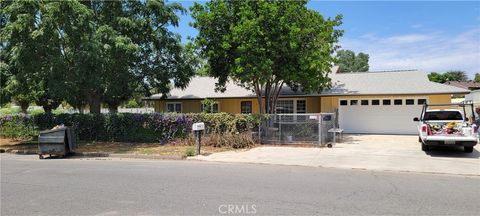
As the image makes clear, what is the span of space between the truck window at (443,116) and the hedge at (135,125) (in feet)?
22.7

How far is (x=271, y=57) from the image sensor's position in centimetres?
1798

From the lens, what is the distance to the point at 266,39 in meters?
17.4

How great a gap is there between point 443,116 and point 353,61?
60.1 m

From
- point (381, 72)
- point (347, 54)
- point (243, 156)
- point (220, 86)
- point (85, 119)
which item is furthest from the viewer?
point (347, 54)

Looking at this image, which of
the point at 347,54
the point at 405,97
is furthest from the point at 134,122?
the point at 347,54

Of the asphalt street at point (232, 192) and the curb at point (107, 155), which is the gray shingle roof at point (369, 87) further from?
the asphalt street at point (232, 192)

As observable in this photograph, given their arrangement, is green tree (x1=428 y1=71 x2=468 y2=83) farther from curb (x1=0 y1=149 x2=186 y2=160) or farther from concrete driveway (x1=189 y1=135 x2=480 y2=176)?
curb (x1=0 y1=149 x2=186 y2=160)

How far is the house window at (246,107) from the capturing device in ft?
82.0

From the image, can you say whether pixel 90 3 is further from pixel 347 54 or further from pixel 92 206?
pixel 347 54

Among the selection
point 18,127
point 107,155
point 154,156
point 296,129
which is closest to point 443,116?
point 296,129

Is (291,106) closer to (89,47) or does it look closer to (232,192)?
(89,47)

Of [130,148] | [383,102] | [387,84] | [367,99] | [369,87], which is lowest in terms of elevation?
[130,148]

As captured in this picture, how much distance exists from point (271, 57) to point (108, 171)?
972cm

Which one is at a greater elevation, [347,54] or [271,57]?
[347,54]
